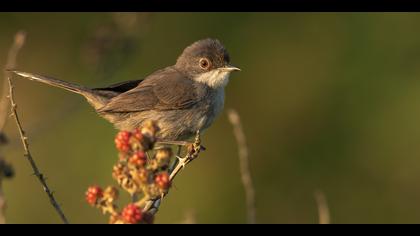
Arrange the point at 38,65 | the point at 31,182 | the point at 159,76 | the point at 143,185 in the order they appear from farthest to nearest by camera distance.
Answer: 1. the point at 38,65
2. the point at 31,182
3. the point at 159,76
4. the point at 143,185

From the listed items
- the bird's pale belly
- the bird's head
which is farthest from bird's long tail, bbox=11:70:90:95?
the bird's head

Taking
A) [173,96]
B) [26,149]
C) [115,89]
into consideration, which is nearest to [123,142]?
[26,149]

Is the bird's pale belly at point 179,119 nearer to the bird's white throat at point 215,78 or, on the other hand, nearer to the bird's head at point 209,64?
the bird's white throat at point 215,78

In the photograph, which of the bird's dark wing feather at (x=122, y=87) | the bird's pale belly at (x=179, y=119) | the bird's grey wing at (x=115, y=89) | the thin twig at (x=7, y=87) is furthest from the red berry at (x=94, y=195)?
the bird's dark wing feather at (x=122, y=87)

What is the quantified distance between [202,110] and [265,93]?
3246 mm

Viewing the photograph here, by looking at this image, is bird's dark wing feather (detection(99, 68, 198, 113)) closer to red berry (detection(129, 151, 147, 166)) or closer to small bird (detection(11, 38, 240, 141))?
small bird (detection(11, 38, 240, 141))

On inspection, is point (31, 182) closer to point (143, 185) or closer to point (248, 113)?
point (248, 113)

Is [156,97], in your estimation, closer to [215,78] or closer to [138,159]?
[215,78]

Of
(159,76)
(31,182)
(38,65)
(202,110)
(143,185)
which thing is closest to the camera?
(143,185)

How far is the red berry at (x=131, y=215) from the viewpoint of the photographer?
2668 millimetres

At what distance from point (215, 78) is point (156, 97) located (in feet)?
1.99

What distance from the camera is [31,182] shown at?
25.9 ft

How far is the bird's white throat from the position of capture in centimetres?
613

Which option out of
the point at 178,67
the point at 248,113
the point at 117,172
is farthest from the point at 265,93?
the point at 117,172
